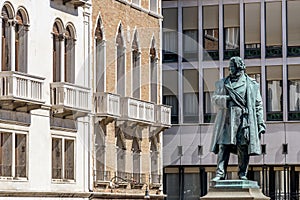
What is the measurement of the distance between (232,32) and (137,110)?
1309cm

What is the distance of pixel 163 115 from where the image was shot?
58.9m

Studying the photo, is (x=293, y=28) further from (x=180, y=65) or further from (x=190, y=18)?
(x=180, y=65)

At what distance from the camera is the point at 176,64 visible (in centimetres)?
6706

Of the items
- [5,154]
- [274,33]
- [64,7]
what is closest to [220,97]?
[5,154]

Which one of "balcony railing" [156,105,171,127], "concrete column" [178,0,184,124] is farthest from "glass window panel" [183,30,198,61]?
"balcony railing" [156,105,171,127]

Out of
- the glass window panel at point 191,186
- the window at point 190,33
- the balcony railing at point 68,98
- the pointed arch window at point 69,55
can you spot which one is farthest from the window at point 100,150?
the window at point 190,33

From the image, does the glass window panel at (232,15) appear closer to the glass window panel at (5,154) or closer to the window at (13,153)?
the window at (13,153)

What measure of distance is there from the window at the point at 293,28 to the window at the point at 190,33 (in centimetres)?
512

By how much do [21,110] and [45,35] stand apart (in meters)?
3.84

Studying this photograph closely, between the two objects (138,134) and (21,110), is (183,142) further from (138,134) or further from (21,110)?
(21,110)

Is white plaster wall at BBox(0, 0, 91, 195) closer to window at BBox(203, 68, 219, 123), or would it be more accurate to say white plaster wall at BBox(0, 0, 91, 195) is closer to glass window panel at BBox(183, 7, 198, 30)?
window at BBox(203, 68, 219, 123)

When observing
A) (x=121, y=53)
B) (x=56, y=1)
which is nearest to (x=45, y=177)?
(x=56, y=1)

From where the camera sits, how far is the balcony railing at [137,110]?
53.7 meters

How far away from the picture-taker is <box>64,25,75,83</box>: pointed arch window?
162ft
